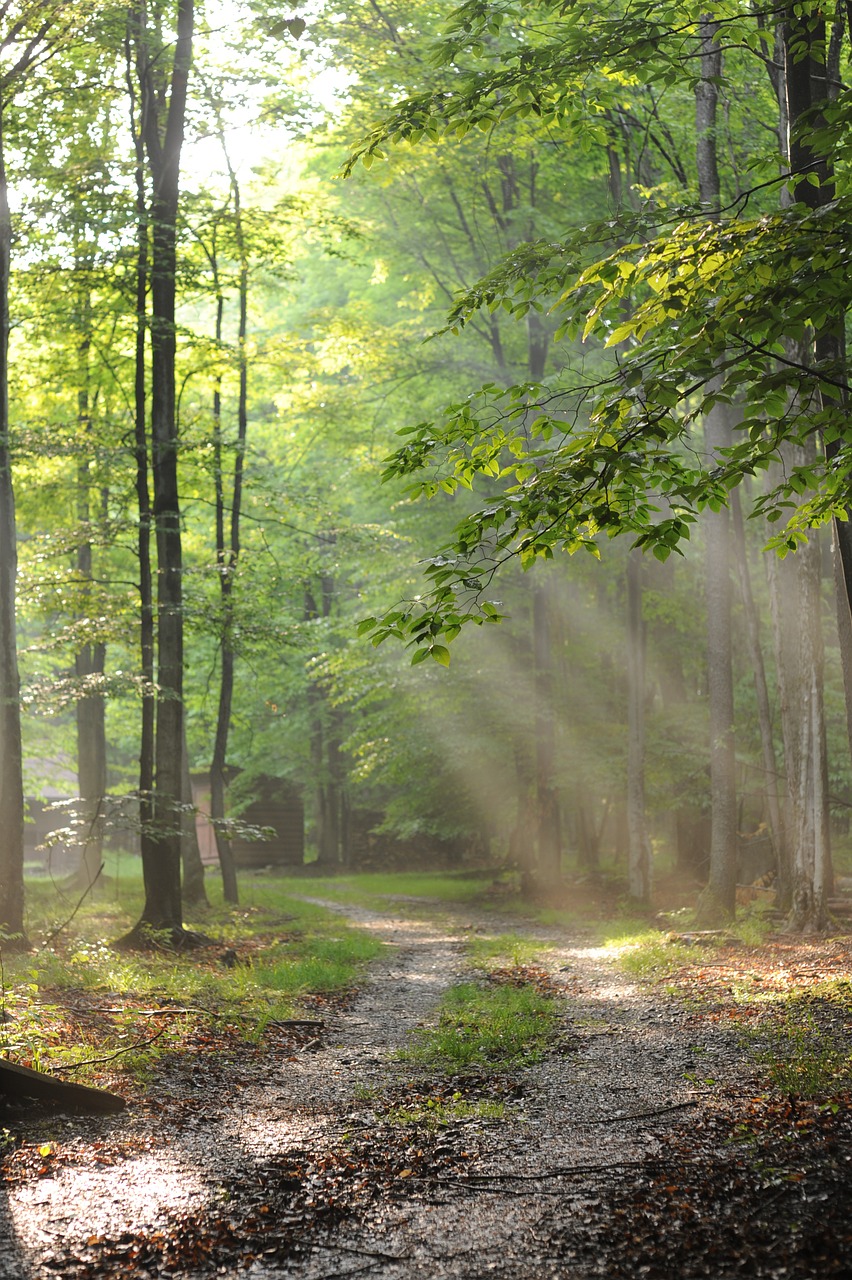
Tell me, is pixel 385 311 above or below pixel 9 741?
above

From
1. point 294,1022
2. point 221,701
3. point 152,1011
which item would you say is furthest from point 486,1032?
point 221,701

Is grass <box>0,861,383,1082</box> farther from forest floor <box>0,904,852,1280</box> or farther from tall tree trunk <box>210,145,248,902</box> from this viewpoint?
tall tree trunk <box>210,145,248,902</box>

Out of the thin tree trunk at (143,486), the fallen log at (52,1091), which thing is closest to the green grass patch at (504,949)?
the thin tree trunk at (143,486)

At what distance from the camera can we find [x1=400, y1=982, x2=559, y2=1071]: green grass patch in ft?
22.2

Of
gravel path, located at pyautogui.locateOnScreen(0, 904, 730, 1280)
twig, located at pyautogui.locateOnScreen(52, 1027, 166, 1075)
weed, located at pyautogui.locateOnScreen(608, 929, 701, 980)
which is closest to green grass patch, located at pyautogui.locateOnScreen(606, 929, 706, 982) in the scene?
weed, located at pyautogui.locateOnScreen(608, 929, 701, 980)

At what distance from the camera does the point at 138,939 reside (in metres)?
11.4

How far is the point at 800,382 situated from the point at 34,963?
8.26 metres

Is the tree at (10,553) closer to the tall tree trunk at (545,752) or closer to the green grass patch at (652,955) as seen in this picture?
the green grass patch at (652,955)

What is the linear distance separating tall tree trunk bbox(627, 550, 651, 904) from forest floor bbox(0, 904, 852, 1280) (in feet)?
31.6

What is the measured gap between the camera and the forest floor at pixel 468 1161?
3557 millimetres

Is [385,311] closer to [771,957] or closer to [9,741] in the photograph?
[9,741]

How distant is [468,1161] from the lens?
4.61 meters

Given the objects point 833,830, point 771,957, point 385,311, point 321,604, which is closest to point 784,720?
point 771,957

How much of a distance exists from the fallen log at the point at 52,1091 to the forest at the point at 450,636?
0.02m
